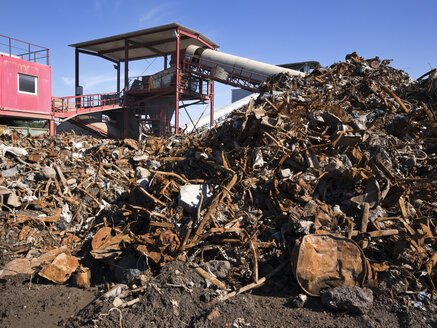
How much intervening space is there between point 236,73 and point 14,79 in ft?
36.2

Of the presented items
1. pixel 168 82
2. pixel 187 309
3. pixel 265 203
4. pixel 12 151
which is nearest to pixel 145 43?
pixel 168 82

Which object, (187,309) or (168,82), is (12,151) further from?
(168,82)

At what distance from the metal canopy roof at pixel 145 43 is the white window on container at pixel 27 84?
20.6ft

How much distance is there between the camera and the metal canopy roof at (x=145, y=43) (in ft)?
56.9

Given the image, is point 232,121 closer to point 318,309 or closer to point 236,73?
point 318,309

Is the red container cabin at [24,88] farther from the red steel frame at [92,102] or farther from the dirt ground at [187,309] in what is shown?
the dirt ground at [187,309]

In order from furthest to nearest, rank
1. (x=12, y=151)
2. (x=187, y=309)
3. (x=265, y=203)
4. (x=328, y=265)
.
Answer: (x=12, y=151)
(x=265, y=203)
(x=328, y=265)
(x=187, y=309)

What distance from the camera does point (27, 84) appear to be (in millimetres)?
13727

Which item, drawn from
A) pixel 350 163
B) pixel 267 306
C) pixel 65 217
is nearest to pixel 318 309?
pixel 267 306

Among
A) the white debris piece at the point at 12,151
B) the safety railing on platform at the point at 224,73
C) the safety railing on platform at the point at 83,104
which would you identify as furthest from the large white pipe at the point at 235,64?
the white debris piece at the point at 12,151

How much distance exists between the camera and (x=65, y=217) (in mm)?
5520

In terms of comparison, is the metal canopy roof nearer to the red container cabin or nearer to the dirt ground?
the red container cabin

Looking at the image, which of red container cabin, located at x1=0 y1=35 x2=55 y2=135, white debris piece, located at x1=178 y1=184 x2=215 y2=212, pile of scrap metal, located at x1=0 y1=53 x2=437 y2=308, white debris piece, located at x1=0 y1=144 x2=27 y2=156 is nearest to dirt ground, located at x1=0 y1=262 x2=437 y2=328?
pile of scrap metal, located at x1=0 y1=53 x2=437 y2=308

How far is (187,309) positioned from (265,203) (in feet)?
6.74
